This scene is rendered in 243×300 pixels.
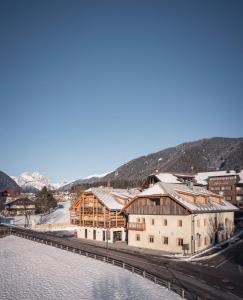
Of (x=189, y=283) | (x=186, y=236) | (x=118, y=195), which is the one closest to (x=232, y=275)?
(x=189, y=283)

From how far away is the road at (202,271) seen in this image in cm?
3212

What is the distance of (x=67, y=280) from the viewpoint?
127ft

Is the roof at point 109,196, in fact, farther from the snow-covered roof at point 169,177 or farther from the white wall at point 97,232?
the snow-covered roof at point 169,177

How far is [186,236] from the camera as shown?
5300 centimetres

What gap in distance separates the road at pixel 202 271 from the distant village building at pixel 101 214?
12.2 metres

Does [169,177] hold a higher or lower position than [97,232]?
higher

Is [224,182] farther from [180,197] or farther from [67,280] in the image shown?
[67,280]

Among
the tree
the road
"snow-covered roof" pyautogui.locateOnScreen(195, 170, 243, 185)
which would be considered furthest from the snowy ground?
the road

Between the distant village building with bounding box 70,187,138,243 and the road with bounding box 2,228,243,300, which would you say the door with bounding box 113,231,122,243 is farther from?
the road with bounding box 2,228,243,300

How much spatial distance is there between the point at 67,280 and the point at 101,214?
31.3 meters

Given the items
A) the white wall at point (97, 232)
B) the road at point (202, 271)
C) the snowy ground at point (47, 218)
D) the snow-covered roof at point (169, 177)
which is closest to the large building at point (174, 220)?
the road at point (202, 271)

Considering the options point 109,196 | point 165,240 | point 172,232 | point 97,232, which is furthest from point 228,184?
point 172,232

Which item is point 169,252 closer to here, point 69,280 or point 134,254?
point 134,254

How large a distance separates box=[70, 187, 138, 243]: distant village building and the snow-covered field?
620 inches
